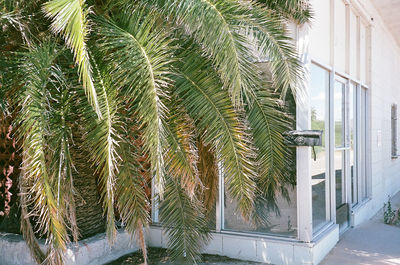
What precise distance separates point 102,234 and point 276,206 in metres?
2.17

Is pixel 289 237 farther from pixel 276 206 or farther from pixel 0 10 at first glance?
pixel 0 10

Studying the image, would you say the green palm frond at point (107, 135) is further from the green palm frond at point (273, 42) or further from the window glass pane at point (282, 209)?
the window glass pane at point (282, 209)

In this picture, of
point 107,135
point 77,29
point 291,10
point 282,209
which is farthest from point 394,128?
point 77,29

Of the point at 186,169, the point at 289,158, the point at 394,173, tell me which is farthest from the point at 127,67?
the point at 394,173

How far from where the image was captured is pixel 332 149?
5680 mm

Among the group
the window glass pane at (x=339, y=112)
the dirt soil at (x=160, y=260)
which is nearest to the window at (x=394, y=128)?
the window glass pane at (x=339, y=112)

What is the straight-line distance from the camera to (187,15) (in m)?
3.12

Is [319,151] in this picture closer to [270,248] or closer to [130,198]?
[270,248]

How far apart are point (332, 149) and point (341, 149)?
0.58m

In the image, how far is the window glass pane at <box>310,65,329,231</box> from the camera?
498 centimetres

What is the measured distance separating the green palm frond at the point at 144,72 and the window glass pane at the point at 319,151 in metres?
2.64

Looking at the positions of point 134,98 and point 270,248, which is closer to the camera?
point 134,98

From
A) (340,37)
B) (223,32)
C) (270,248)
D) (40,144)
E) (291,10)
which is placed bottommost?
(270,248)

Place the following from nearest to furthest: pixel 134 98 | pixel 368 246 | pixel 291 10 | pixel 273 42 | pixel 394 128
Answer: pixel 134 98 → pixel 273 42 → pixel 291 10 → pixel 368 246 → pixel 394 128
